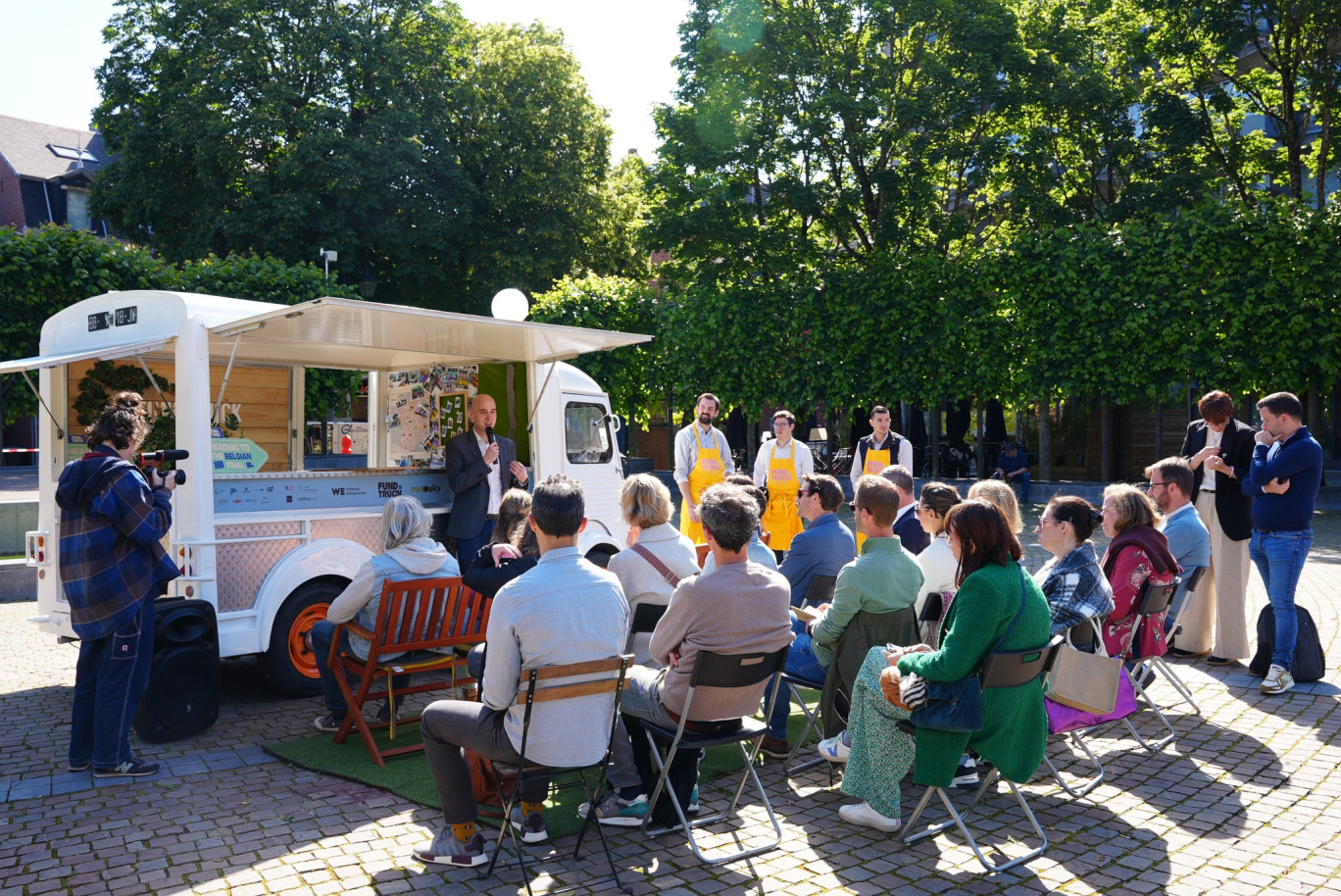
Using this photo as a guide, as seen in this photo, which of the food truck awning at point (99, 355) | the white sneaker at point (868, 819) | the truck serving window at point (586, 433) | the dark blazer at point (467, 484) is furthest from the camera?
the truck serving window at point (586, 433)

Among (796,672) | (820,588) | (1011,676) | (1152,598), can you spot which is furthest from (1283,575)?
(1011,676)

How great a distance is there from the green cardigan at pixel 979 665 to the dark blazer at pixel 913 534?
2.27 m

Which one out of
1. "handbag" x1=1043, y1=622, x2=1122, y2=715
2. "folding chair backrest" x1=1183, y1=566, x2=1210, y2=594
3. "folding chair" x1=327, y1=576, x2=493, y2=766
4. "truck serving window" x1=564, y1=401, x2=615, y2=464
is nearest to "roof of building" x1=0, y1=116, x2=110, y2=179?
"truck serving window" x1=564, y1=401, x2=615, y2=464

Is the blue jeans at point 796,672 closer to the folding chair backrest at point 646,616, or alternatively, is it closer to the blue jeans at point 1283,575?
the folding chair backrest at point 646,616

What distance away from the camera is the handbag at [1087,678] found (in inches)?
187

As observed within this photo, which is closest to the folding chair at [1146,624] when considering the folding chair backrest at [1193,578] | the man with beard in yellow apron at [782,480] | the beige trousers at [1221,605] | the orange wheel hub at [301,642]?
the folding chair backrest at [1193,578]

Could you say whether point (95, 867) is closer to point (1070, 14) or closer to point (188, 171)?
point (1070, 14)

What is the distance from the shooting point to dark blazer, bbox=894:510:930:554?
Result: 663 cm

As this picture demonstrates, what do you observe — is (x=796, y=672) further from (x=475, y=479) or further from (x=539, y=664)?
(x=475, y=479)

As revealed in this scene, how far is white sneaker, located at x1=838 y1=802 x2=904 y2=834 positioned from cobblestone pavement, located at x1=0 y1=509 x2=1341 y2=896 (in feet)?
0.16

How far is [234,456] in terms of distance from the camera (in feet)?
25.4

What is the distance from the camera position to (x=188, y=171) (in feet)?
92.4

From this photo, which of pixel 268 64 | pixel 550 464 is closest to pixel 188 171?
pixel 268 64

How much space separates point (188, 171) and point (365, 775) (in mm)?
27276
